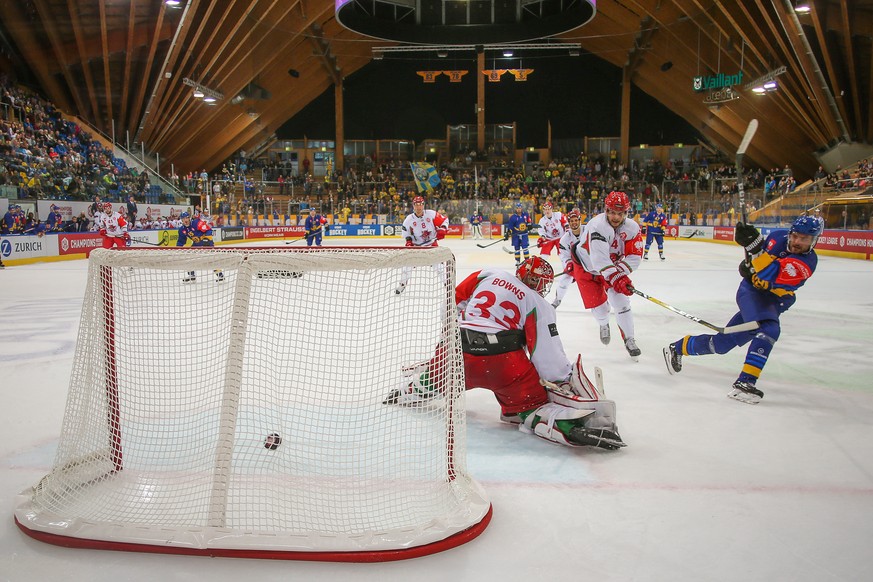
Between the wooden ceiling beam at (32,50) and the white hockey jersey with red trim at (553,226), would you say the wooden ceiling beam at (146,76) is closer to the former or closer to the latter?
the wooden ceiling beam at (32,50)

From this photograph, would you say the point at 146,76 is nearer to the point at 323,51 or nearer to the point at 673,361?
the point at 323,51

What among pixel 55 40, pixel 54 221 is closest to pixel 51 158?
pixel 54 221

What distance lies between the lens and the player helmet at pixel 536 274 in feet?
11.0

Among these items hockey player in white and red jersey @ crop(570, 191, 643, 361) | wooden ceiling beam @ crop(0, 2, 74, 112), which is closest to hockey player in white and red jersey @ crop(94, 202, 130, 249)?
wooden ceiling beam @ crop(0, 2, 74, 112)

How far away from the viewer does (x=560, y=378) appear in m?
3.32

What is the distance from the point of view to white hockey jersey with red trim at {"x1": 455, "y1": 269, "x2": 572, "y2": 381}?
3295 mm

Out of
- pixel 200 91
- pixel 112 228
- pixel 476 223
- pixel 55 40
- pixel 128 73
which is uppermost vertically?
pixel 55 40

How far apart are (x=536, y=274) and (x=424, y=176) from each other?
1117 inches

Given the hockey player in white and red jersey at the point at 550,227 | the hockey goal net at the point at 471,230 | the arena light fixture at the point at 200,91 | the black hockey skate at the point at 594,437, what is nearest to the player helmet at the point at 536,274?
the black hockey skate at the point at 594,437

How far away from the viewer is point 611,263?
5.50m

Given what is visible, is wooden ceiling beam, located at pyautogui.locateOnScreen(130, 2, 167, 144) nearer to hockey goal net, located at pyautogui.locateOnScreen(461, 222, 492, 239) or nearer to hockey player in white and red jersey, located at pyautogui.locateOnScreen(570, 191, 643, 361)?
hockey goal net, located at pyautogui.locateOnScreen(461, 222, 492, 239)

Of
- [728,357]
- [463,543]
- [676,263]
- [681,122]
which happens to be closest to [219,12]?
[676,263]

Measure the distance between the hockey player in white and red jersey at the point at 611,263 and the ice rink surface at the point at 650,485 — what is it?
360 mm

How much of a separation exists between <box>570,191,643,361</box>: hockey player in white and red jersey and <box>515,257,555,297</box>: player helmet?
7.14ft
